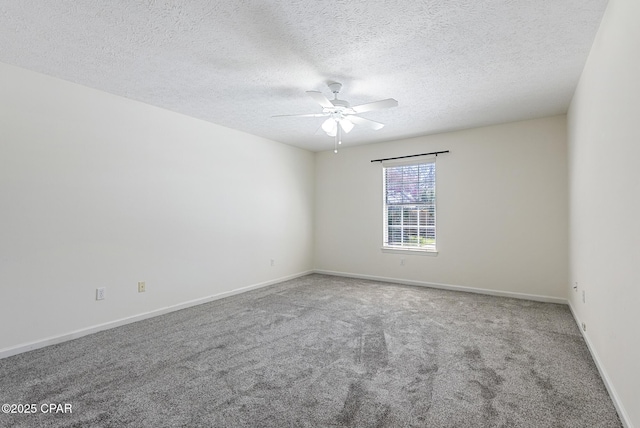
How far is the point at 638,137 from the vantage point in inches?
61.2

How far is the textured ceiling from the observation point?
203cm

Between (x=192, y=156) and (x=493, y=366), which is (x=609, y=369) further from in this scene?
(x=192, y=156)

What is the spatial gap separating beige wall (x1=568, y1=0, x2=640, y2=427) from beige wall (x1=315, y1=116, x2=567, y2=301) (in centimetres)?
129

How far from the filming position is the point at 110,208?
3334mm

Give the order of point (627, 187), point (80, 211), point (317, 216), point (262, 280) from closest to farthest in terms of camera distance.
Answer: point (627, 187) < point (80, 211) < point (262, 280) < point (317, 216)

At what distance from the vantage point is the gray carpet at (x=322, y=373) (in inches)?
71.4

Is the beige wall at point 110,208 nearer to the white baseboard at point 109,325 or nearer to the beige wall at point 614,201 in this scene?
the white baseboard at point 109,325

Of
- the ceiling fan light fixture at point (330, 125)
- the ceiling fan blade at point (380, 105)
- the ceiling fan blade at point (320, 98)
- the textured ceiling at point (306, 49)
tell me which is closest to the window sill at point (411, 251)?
the textured ceiling at point (306, 49)

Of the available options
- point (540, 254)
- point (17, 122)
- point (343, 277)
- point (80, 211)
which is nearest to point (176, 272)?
point (80, 211)

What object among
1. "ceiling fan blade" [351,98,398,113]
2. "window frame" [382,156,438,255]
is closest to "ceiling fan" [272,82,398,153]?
"ceiling fan blade" [351,98,398,113]

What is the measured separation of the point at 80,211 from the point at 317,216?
4.03 metres

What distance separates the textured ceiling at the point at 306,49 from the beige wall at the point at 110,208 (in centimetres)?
33

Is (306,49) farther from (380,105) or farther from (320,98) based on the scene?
(380,105)

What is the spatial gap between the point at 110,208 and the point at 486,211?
16.2ft
